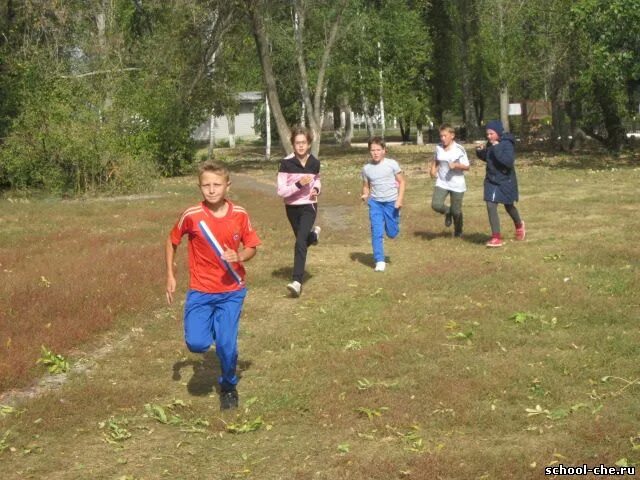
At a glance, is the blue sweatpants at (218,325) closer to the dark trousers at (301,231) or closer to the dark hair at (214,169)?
the dark hair at (214,169)

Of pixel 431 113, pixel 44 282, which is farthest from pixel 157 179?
pixel 431 113

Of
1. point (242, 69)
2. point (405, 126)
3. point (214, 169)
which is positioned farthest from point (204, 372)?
point (405, 126)

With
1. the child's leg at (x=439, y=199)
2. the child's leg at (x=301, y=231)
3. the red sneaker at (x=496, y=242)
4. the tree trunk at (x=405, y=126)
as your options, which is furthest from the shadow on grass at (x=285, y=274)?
the tree trunk at (x=405, y=126)

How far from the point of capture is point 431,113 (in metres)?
50.8

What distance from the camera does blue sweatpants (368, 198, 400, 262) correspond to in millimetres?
11789

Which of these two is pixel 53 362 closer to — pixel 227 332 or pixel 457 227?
pixel 227 332

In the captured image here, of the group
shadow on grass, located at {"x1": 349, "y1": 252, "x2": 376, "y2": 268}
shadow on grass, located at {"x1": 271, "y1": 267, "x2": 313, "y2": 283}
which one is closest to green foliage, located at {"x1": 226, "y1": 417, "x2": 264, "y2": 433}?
shadow on grass, located at {"x1": 271, "y1": 267, "x2": 313, "y2": 283}

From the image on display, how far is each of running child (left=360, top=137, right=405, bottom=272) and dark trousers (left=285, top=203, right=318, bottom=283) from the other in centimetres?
128

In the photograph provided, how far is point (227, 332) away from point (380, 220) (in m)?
5.39

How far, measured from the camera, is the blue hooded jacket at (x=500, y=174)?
1302cm

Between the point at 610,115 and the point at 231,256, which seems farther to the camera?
the point at 610,115

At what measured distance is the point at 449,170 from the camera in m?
13.8

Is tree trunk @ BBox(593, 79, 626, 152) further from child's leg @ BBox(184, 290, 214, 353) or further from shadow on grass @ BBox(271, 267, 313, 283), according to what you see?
child's leg @ BBox(184, 290, 214, 353)

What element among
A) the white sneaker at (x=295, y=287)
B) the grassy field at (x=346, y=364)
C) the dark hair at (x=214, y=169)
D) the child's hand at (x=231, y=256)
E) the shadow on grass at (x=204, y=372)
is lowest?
the shadow on grass at (x=204, y=372)
